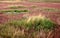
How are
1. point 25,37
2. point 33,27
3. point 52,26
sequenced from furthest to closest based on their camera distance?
point 52,26 < point 33,27 < point 25,37

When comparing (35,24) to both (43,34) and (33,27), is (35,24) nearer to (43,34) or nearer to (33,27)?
(33,27)

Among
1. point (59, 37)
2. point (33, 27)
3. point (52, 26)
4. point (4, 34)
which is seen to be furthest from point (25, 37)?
point (52, 26)

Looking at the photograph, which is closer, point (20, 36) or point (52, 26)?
point (20, 36)

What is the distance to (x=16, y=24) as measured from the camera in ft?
40.3

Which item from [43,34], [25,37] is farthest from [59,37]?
[25,37]

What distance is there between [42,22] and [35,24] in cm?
49

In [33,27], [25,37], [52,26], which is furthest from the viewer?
[52,26]

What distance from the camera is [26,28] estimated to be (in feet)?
37.9

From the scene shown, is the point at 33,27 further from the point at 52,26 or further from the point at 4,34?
the point at 4,34

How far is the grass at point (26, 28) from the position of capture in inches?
387

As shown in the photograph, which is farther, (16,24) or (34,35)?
(16,24)

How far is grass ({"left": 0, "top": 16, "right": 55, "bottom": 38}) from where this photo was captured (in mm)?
9841

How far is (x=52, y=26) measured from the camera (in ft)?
41.7

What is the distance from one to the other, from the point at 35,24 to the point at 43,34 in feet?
8.14
